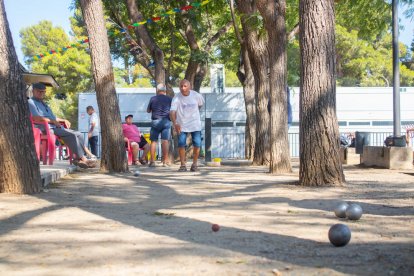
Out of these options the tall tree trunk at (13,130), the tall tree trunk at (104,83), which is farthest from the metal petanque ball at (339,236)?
the tall tree trunk at (104,83)

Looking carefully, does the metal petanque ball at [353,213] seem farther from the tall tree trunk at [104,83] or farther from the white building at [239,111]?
the white building at [239,111]

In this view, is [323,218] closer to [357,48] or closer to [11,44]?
[11,44]

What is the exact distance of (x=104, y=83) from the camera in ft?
41.1

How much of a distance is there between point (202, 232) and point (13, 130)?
3.61 metres

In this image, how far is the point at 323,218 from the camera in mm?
5875

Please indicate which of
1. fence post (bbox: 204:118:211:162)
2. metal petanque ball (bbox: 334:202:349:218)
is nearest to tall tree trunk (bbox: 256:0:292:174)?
metal petanque ball (bbox: 334:202:349:218)

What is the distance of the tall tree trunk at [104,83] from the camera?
41.0ft

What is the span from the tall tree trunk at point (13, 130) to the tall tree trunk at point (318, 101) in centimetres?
371

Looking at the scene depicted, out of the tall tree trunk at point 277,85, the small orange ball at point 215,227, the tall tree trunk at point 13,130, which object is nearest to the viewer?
the small orange ball at point 215,227

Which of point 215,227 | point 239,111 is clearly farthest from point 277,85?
point 239,111

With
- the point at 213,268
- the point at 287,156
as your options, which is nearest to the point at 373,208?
the point at 213,268

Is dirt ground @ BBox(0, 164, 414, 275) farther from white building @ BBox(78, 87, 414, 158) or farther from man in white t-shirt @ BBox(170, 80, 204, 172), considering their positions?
white building @ BBox(78, 87, 414, 158)

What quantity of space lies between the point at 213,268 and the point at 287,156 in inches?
337

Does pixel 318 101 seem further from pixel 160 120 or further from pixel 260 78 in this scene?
pixel 260 78
